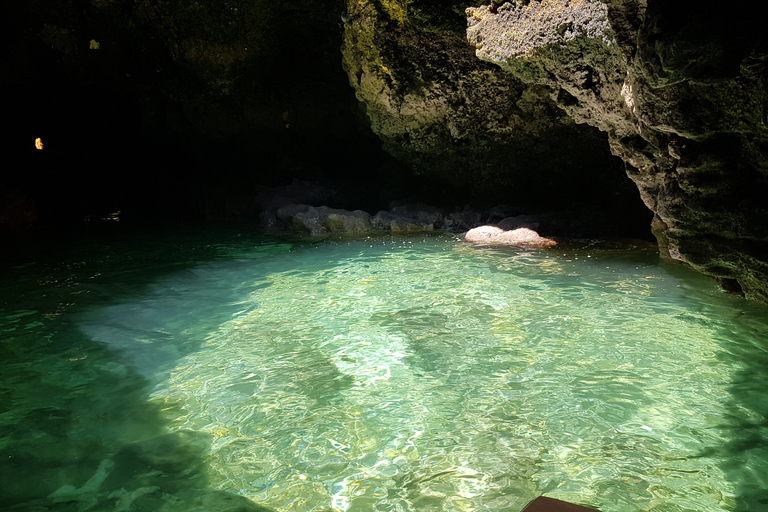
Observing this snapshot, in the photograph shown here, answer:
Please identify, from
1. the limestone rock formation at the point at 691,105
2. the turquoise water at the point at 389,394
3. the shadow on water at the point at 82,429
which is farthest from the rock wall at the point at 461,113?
the shadow on water at the point at 82,429

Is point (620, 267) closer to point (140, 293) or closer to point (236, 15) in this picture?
point (140, 293)

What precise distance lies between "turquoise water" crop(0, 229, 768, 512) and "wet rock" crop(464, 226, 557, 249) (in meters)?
2.28

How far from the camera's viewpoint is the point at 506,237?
9391 millimetres

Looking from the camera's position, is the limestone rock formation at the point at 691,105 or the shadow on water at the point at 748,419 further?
the limestone rock formation at the point at 691,105

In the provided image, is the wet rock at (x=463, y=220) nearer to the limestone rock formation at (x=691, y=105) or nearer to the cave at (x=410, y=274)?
the cave at (x=410, y=274)

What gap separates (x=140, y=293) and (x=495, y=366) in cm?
431

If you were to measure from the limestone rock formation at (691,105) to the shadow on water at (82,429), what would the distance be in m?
3.26

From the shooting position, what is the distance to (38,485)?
2.77 meters

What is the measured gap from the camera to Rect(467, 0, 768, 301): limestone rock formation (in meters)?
→ 3.03

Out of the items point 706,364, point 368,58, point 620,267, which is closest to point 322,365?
point 706,364

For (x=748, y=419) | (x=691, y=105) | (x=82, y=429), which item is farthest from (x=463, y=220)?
(x=82, y=429)

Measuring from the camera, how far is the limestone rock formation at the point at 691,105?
9.95ft

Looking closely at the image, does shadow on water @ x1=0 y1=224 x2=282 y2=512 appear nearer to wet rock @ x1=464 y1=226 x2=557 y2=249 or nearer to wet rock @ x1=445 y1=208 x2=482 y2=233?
wet rock @ x1=464 y1=226 x2=557 y2=249

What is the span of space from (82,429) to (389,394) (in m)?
1.84
